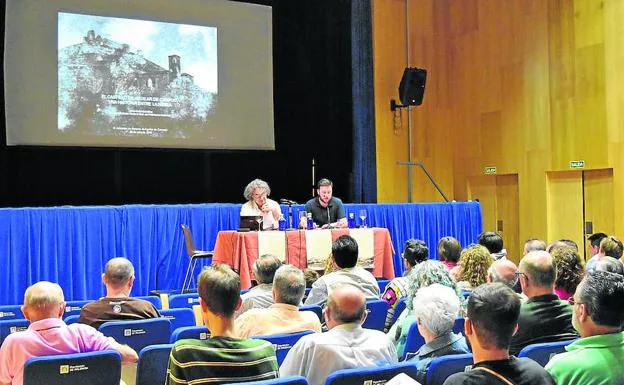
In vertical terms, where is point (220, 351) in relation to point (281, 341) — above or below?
above

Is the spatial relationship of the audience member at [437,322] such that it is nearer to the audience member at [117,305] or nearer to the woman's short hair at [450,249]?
the audience member at [117,305]

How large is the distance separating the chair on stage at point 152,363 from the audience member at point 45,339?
218 millimetres

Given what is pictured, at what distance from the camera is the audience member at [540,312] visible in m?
3.11

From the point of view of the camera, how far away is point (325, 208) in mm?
7793

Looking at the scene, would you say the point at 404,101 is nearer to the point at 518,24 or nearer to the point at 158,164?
the point at 518,24

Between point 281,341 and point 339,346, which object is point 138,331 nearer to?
point 281,341

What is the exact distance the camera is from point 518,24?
10.8 meters

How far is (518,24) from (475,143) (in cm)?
211

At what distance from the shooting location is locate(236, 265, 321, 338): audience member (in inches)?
130

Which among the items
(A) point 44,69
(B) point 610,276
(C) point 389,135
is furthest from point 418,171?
(B) point 610,276

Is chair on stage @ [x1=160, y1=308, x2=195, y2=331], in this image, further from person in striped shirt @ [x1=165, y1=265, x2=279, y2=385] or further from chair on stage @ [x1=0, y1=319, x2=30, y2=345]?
person in striped shirt @ [x1=165, y1=265, x2=279, y2=385]

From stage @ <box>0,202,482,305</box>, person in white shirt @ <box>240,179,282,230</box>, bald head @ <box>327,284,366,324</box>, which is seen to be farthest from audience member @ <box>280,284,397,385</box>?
stage @ <box>0,202,482,305</box>

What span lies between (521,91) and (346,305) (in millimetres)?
8819

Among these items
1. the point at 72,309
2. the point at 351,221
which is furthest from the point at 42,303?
the point at 351,221
